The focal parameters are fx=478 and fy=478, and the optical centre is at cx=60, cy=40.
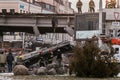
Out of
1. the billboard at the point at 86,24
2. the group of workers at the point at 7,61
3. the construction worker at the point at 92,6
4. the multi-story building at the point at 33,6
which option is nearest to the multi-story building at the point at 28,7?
the multi-story building at the point at 33,6

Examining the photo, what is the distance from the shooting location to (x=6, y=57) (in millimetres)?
40375

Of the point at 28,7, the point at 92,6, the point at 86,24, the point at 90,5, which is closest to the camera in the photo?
the point at 90,5

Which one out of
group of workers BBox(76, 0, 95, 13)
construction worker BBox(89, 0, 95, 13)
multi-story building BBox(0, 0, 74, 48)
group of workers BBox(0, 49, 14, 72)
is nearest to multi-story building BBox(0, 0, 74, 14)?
multi-story building BBox(0, 0, 74, 48)

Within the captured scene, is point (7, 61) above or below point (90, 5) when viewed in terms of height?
below

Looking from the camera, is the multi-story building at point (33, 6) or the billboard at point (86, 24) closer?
the billboard at point (86, 24)

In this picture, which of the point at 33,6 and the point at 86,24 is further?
the point at 33,6

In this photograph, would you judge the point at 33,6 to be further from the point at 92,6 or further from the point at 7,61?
the point at 7,61

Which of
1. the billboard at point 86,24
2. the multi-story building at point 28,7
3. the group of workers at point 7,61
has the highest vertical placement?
the multi-story building at point 28,7

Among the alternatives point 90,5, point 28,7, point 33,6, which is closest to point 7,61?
point 90,5

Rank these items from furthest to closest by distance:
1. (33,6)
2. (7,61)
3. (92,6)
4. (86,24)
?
(33,6) → (86,24) → (92,6) → (7,61)

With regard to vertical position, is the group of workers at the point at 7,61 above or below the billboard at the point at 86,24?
below

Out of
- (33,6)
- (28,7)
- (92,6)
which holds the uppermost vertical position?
Answer: (92,6)

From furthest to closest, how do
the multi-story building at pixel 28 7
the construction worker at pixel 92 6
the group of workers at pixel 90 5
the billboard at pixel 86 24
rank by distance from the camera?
the multi-story building at pixel 28 7
the billboard at pixel 86 24
the group of workers at pixel 90 5
the construction worker at pixel 92 6

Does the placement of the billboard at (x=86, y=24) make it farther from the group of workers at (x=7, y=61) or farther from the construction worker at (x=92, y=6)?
the group of workers at (x=7, y=61)
